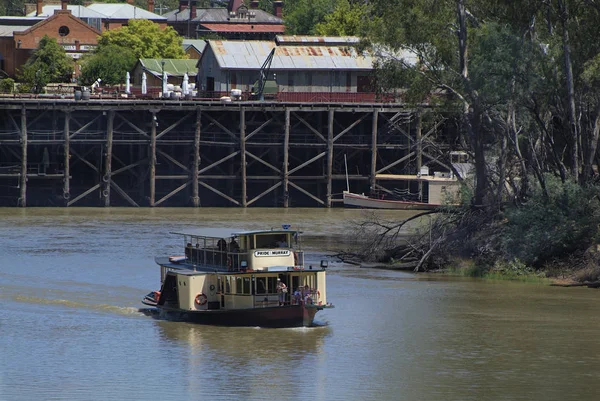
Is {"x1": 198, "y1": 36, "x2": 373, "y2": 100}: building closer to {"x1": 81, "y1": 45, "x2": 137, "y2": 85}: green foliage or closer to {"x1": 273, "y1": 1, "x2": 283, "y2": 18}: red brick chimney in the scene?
{"x1": 81, "y1": 45, "x2": 137, "y2": 85}: green foliage

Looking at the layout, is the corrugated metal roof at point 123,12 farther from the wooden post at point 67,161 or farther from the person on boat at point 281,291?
the person on boat at point 281,291

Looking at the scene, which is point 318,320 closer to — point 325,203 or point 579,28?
point 579,28

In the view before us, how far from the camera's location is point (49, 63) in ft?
336

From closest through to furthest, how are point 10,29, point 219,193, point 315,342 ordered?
1. point 315,342
2. point 219,193
3. point 10,29

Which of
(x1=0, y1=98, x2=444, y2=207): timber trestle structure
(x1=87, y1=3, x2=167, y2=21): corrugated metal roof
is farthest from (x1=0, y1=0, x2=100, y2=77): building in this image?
(x1=0, y1=98, x2=444, y2=207): timber trestle structure

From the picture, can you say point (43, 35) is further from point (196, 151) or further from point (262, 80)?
point (196, 151)

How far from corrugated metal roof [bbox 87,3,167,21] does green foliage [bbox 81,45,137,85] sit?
27778mm

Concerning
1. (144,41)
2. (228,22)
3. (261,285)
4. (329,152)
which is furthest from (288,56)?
(228,22)

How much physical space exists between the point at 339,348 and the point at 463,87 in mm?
18034

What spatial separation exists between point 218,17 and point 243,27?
30.3 feet

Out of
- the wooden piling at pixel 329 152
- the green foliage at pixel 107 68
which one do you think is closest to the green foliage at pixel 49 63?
the green foliage at pixel 107 68

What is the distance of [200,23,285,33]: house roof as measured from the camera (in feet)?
443

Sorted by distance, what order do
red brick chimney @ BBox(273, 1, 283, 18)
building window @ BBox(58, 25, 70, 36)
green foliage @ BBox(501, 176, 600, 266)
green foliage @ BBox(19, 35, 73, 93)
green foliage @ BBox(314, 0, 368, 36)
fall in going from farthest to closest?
red brick chimney @ BBox(273, 1, 283, 18), building window @ BBox(58, 25, 70, 36), green foliage @ BBox(314, 0, 368, 36), green foliage @ BBox(19, 35, 73, 93), green foliage @ BBox(501, 176, 600, 266)

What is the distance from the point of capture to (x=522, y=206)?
156ft
